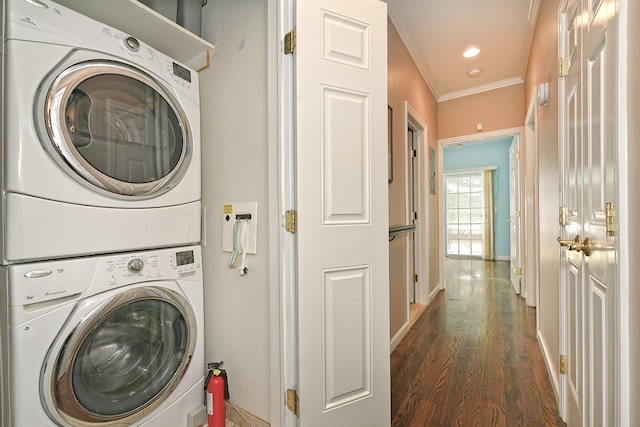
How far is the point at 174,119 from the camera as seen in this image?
53.4 inches

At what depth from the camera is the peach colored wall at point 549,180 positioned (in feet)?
5.61

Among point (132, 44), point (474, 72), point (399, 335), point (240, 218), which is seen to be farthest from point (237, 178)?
point (474, 72)

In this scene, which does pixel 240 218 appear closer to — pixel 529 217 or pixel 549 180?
pixel 549 180

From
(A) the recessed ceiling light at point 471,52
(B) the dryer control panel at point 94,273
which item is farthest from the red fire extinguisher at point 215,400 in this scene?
(A) the recessed ceiling light at point 471,52

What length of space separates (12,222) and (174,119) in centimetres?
71

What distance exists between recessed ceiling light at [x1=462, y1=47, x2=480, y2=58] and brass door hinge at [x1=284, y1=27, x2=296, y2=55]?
2.49 m

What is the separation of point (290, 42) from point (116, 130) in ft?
2.65

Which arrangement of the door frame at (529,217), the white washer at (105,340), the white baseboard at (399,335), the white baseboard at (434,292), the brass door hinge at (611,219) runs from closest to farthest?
the brass door hinge at (611,219) < the white washer at (105,340) < the white baseboard at (399,335) < the door frame at (529,217) < the white baseboard at (434,292)

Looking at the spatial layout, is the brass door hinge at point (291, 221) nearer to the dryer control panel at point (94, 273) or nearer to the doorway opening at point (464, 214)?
the dryer control panel at point (94, 273)

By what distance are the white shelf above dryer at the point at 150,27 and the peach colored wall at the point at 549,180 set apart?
6.55ft

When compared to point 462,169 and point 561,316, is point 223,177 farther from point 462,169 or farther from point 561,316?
point 462,169

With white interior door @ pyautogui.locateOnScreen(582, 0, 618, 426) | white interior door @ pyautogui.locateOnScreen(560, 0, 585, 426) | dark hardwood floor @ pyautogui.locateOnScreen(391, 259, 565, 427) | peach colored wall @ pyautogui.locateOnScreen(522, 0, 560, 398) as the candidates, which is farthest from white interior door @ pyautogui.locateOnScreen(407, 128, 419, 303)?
white interior door @ pyautogui.locateOnScreen(582, 0, 618, 426)

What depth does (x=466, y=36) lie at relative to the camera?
270 cm

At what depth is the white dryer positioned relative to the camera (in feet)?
3.04
